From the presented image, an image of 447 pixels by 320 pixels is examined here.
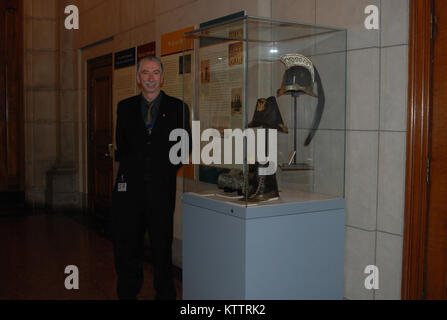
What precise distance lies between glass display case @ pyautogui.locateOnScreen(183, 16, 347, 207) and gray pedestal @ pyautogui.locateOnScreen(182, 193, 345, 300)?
9 centimetres

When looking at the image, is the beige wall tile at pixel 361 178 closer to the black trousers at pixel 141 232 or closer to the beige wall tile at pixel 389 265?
the beige wall tile at pixel 389 265

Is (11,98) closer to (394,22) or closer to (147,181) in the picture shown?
(147,181)

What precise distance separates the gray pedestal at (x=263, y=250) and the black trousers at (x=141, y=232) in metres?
0.37

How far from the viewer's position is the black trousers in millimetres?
3314

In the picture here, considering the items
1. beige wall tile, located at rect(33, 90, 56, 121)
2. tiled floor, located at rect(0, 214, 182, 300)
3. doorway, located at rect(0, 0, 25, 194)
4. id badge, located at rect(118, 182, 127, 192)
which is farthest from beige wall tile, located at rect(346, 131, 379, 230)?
doorway, located at rect(0, 0, 25, 194)

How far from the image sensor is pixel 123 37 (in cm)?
609

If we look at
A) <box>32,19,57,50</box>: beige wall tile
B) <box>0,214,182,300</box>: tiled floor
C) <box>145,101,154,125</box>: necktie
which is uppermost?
<box>32,19,57,50</box>: beige wall tile

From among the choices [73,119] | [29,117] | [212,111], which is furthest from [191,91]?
→ [29,117]

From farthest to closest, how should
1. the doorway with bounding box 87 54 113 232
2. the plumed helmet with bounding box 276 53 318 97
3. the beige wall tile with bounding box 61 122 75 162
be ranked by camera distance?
1. the beige wall tile with bounding box 61 122 75 162
2. the doorway with bounding box 87 54 113 232
3. the plumed helmet with bounding box 276 53 318 97

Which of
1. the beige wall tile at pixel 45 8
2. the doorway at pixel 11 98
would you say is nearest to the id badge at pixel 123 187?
the doorway at pixel 11 98

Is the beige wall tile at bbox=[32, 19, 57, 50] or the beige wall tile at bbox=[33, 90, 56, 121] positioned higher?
the beige wall tile at bbox=[32, 19, 57, 50]

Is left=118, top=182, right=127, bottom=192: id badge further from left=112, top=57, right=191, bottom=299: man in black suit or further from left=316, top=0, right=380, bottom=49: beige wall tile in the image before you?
left=316, top=0, right=380, bottom=49: beige wall tile
